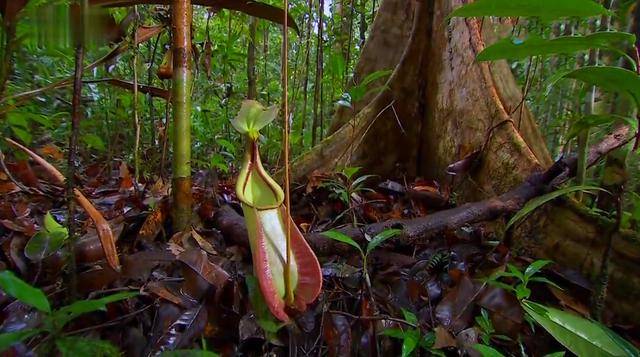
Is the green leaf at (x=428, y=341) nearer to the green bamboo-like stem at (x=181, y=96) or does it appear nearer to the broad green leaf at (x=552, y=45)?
the broad green leaf at (x=552, y=45)

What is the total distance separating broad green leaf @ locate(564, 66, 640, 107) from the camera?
3.34 feet

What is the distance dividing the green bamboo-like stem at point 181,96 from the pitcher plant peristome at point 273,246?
0.35 m

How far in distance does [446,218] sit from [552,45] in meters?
0.73

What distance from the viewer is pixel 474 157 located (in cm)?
207

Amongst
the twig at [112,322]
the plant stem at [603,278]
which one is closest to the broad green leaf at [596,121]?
the plant stem at [603,278]

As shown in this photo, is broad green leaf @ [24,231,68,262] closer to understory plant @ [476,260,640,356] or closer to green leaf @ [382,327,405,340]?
green leaf @ [382,327,405,340]

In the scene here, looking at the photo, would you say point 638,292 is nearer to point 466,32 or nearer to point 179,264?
point 179,264

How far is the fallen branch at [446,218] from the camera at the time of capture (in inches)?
59.3

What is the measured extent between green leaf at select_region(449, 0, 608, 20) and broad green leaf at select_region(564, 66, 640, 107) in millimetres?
154

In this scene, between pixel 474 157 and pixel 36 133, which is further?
pixel 36 133

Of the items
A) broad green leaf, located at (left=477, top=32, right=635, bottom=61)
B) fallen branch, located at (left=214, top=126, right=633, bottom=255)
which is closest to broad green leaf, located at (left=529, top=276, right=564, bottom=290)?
fallen branch, located at (left=214, top=126, right=633, bottom=255)

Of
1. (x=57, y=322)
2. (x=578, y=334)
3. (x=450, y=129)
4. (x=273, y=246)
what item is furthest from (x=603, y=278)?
(x=57, y=322)

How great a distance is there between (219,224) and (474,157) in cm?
128

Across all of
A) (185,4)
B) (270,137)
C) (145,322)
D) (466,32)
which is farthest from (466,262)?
(270,137)
